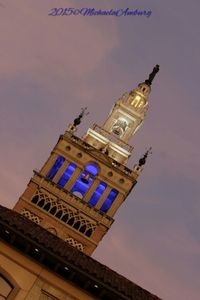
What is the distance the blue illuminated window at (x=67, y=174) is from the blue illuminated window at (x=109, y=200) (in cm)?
442

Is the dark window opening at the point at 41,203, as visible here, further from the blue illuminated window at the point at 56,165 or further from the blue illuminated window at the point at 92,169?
the blue illuminated window at the point at 92,169

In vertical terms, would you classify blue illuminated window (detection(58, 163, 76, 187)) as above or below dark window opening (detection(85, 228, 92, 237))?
above

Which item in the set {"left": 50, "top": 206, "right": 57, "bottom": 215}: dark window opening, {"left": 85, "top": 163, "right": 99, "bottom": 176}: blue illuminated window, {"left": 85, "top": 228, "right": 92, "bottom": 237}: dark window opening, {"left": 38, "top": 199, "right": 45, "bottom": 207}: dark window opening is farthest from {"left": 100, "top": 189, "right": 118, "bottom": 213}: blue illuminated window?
{"left": 38, "top": 199, "right": 45, "bottom": 207}: dark window opening

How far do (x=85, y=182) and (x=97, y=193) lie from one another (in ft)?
5.35

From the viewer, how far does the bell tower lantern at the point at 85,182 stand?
56.8 meters

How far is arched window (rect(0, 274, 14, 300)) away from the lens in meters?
27.2

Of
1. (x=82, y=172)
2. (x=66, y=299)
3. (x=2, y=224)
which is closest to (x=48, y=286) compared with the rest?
(x=66, y=299)

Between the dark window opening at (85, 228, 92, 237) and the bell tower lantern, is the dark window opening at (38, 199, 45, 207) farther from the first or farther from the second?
the dark window opening at (85, 228, 92, 237)

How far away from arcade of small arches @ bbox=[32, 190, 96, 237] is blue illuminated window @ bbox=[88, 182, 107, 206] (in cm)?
249

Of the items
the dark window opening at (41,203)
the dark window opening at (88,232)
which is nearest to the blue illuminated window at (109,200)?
the dark window opening at (88,232)

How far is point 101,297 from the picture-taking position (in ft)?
92.0

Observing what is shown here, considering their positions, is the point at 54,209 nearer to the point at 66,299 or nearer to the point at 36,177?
the point at 36,177

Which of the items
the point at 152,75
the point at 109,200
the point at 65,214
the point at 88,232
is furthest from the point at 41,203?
the point at 152,75

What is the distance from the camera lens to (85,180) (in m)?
60.8
